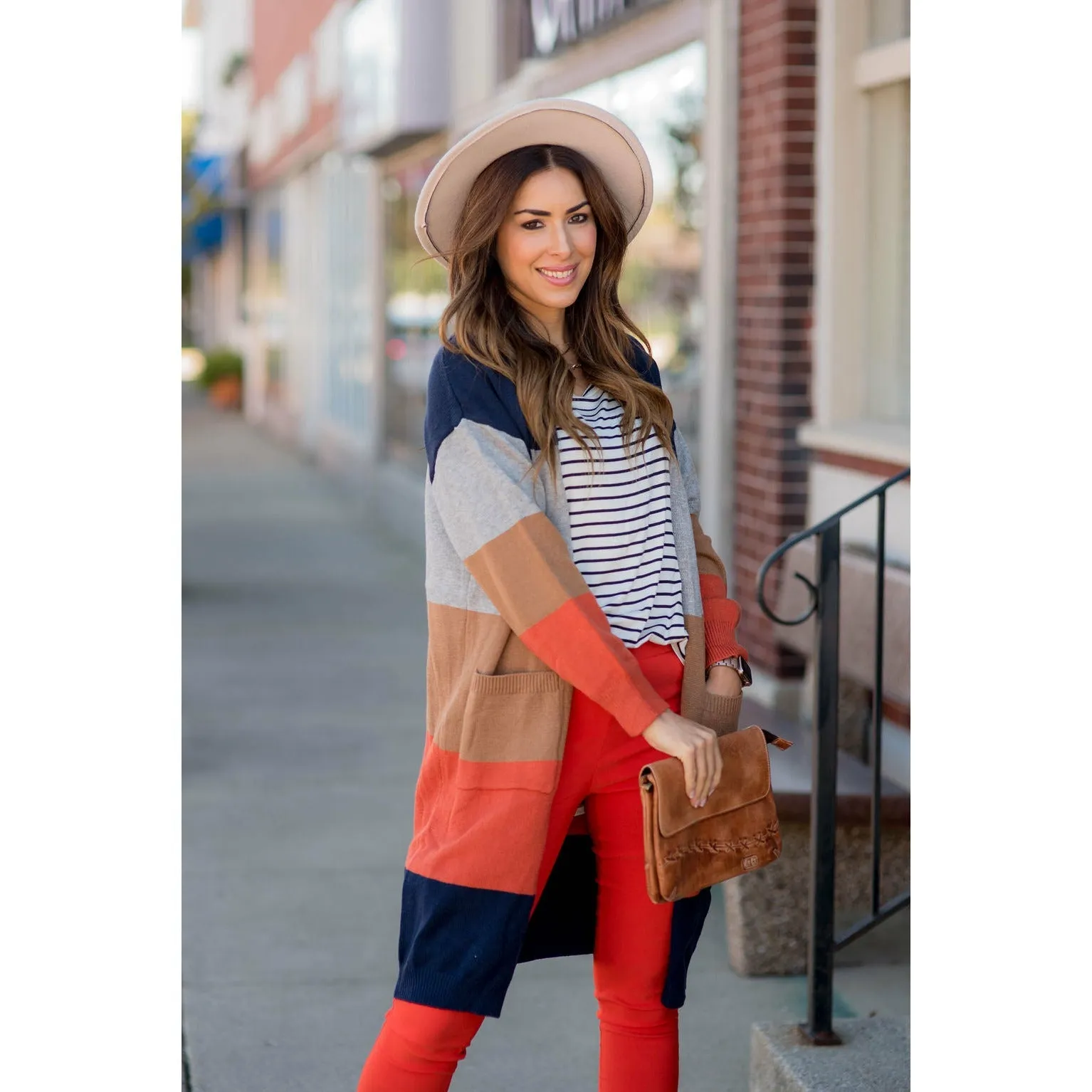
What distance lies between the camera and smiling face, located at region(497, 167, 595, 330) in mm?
2510

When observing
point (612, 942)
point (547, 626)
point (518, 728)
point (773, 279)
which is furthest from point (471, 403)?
point (773, 279)

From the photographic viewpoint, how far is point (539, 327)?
2.60 meters

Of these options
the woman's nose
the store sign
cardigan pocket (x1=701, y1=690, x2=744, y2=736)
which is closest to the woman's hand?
cardigan pocket (x1=701, y1=690, x2=744, y2=736)

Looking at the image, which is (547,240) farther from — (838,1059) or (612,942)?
(838,1059)

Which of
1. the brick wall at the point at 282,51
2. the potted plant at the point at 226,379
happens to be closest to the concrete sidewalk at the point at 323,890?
the brick wall at the point at 282,51

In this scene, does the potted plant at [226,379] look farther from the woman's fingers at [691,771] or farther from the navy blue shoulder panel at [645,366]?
the woman's fingers at [691,771]

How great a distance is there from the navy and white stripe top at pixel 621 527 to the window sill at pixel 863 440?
2.55 meters

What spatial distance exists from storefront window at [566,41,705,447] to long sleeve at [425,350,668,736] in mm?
4421

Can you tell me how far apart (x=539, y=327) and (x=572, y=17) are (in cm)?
559

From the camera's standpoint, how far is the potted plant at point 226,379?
28.5 m

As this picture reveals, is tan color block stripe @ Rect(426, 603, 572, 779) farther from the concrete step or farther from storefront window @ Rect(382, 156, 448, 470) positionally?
storefront window @ Rect(382, 156, 448, 470)

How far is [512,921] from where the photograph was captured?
2.48m
